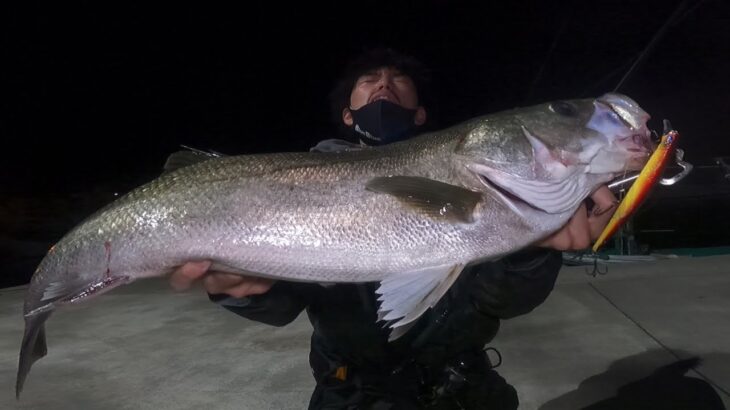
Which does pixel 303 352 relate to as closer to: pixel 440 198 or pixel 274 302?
pixel 274 302

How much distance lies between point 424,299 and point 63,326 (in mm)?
5911

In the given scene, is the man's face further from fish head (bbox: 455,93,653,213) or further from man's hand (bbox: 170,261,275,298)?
man's hand (bbox: 170,261,275,298)

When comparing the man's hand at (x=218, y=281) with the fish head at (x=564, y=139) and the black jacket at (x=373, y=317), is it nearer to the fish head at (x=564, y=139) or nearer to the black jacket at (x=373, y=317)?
the black jacket at (x=373, y=317)

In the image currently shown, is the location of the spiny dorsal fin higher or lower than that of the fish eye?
lower

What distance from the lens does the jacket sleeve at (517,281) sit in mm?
2381

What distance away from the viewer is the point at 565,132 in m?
2.08

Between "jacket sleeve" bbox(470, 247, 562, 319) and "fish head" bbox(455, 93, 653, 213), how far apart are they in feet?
1.23

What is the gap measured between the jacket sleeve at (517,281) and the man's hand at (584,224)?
13 cm

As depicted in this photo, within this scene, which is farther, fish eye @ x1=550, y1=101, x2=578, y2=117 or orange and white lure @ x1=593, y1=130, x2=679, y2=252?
fish eye @ x1=550, y1=101, x2=578, y2=117

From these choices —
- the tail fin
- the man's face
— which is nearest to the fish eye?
the man's face

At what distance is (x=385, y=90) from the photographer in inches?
125

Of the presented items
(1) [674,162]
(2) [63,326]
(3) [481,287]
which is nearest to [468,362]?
(3) [481,287]

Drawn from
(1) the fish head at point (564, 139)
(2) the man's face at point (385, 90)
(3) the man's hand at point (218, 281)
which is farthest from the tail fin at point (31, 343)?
(1) the fish head at point (564, 139)

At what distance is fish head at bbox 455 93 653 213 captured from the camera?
202cm
